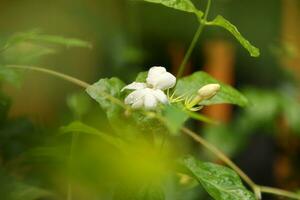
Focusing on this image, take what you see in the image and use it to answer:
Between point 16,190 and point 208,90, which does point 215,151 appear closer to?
point 208,90

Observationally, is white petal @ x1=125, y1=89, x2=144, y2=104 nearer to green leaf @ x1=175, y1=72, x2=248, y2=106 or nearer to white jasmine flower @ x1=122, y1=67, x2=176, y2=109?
white jasmine flower @ x1=122, y1=67, x2=176, y2=109

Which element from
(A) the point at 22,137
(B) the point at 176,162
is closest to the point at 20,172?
(A) the point at 22,137

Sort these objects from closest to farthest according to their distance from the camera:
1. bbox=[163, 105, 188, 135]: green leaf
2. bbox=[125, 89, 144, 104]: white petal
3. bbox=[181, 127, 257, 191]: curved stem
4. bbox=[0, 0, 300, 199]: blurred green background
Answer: bbox=[163, 105, 188, 135]: green leaf < bbox=[125, 89, 144, 104]: white petal < bbox=[181, 127, 257, 191]: curved stem < bbox=[0, 0, 300, 199]: blurred green background

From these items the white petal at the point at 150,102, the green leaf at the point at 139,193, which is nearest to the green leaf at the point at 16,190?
the green leaf at the point at 139,193

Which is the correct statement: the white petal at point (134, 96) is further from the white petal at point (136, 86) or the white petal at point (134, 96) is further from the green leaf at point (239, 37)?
the green leaf at point (239, 37)

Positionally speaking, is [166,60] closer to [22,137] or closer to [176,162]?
[22,137]

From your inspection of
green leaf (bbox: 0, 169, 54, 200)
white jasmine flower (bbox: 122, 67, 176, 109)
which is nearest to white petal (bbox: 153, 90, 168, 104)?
white jasmine flower (bbox: 122, 67, 176, 109)

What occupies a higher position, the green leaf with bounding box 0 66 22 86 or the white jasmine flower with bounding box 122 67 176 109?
the green leaf with bounding box 0 66 22 86
